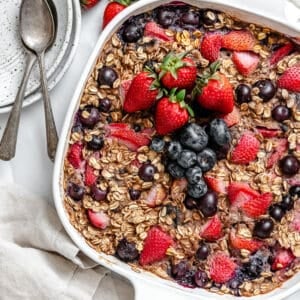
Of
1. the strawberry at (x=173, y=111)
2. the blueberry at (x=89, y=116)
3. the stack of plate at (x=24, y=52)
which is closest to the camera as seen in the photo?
the strawberry at (x=173, y=111)

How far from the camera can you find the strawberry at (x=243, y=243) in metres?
1.60

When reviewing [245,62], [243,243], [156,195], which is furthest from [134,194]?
[245,62]

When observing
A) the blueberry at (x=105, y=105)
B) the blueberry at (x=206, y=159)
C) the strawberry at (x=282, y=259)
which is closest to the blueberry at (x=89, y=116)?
the blueberry at (x=105, y=105)

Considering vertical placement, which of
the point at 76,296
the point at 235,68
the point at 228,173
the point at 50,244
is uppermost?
the point at 235,68

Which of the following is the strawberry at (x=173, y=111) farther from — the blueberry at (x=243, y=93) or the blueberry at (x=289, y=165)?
the blueberry at (x=289, y=165)

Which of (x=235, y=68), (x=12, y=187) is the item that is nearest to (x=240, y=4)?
(x=235, y=68)

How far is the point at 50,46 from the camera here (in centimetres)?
173

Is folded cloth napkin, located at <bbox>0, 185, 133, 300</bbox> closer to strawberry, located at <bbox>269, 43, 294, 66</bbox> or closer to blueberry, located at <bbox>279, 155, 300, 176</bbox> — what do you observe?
blueberry, located at <bbox>279, 155, 300, 176</bbox>

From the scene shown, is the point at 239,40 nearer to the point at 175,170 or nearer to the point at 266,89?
the point at 266,89

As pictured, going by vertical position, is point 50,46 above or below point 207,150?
above

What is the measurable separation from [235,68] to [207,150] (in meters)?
0.19

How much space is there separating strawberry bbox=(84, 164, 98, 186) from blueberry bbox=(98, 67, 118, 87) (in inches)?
7.1

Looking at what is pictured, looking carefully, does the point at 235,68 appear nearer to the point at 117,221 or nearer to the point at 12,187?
Result: the point at 117,221

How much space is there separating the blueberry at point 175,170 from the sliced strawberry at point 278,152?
0.61ft
